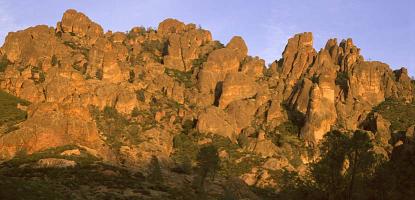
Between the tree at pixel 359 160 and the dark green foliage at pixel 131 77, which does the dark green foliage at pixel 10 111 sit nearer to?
the dark green foliage at pixel 131 77

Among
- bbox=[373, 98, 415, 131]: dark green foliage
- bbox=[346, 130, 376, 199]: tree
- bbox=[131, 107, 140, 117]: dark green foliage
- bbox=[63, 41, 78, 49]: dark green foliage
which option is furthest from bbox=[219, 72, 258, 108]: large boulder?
bbox=[346, 130, 376, 199]: tree

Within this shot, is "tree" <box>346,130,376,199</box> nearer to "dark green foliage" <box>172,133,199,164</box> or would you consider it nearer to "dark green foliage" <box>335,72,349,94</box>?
"dark green foliage" <box>172,133,199,164</box>

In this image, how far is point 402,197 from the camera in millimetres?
61031

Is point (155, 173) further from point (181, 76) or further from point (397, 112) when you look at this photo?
point (397, 112)

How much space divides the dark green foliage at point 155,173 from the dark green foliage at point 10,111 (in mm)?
30008

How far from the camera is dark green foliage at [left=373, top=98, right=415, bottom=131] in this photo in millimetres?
160875

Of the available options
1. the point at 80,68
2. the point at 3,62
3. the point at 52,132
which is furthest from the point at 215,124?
the point at 3,62

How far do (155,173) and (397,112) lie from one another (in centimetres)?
10241

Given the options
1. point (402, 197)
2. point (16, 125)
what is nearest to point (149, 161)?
point (16, 125)

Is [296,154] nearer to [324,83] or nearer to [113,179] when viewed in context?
[324,83]

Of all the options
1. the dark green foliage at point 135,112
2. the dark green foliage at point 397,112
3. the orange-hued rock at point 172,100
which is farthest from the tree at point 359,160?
the dark green foliage at point 397,112

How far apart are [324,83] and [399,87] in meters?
37.7

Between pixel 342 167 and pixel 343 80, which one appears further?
pixel 343 80

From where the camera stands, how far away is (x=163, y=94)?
16838 centimetres
